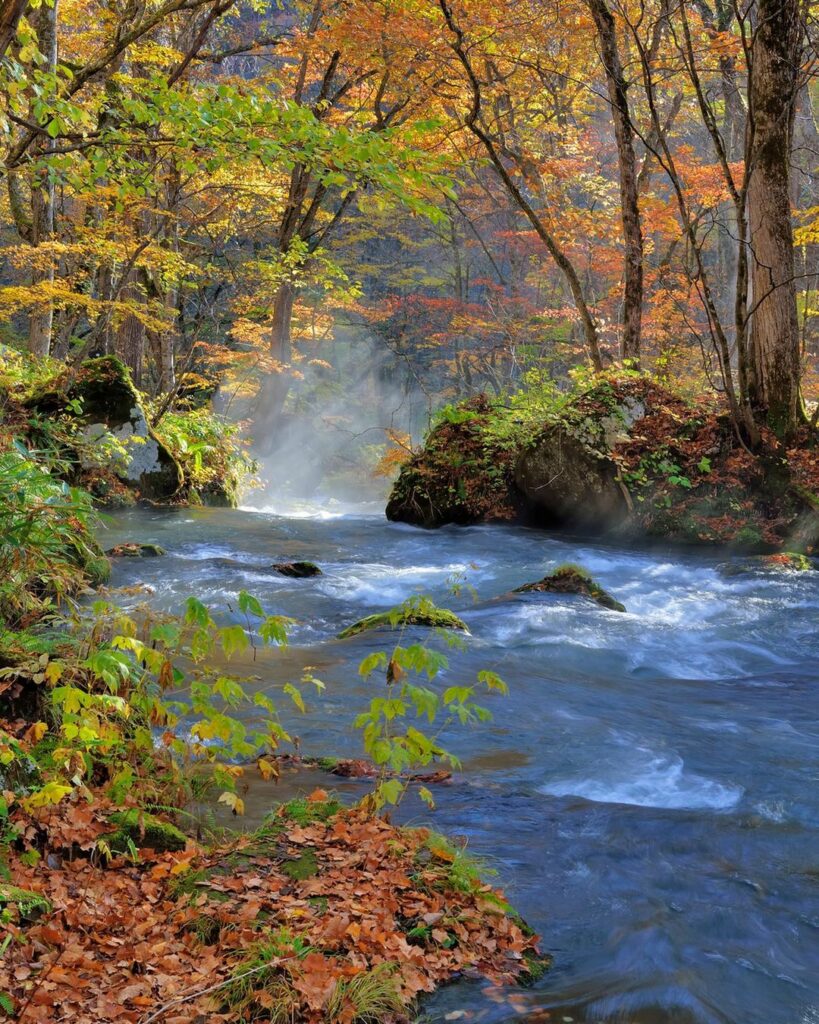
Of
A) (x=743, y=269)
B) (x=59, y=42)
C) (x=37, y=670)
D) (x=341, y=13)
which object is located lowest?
(x=37, y=670)

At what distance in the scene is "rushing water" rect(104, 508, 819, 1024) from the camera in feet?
9.69

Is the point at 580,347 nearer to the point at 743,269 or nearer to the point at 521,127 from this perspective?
the point at 521,127

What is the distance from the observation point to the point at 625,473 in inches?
488

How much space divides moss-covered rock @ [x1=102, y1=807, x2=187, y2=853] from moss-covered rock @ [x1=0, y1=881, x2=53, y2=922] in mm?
505

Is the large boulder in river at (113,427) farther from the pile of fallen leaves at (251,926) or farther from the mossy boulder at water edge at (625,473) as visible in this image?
the pile of fallen leaves at (251,926)

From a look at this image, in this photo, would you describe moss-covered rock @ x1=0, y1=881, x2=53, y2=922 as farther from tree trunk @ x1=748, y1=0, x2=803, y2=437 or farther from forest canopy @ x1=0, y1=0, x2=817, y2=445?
tree trunk @ x1=748, y1=0, x2=803, y2=437

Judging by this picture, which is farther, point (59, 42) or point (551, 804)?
point (59, 42)

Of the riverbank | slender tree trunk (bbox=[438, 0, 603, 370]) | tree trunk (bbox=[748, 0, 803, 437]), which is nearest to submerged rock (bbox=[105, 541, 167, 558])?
the riverbank

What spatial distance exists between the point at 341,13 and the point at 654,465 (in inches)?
447

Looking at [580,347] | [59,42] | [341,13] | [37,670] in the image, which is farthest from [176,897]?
[580,347]

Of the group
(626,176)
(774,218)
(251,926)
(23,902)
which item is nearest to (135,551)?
(23,902)

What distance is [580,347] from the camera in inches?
862

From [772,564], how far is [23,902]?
Answer: 9.99 m

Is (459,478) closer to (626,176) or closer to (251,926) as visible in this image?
(626,176)
